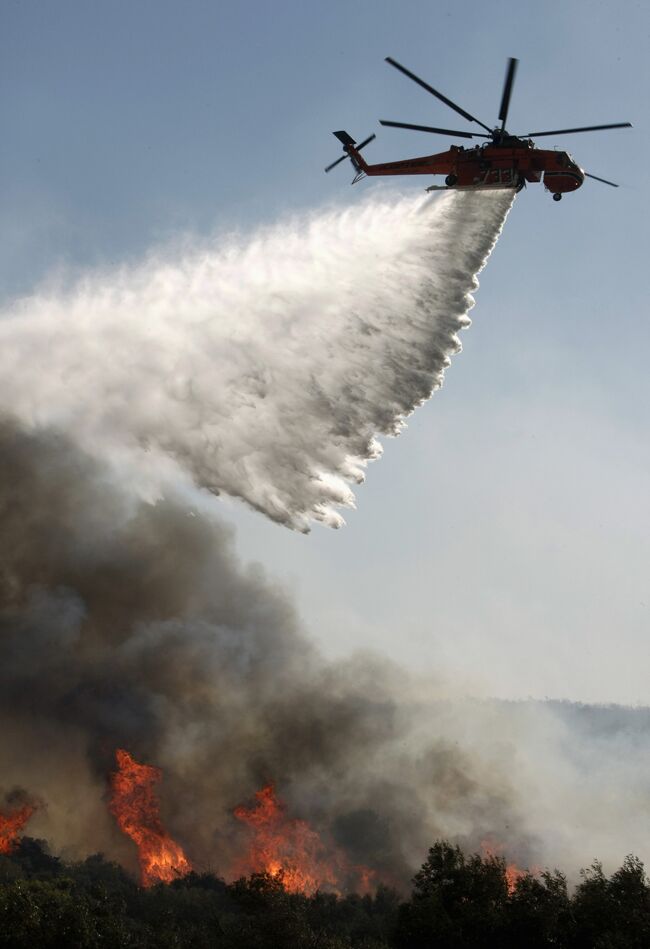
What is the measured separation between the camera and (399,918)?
39938 millimetres

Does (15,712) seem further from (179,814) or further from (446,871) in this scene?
(446,871)

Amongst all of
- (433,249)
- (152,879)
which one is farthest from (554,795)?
(433,249)

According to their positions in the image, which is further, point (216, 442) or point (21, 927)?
point (216, 442)

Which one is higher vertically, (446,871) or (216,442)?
(216,442)

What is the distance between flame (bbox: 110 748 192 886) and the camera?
55406 mm

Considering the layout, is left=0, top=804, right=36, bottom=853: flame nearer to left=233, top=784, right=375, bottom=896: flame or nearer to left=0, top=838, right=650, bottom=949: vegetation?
left=0, top=838, right=650, bottom=949: vegetation

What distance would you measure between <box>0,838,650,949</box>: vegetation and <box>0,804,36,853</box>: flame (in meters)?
12.1

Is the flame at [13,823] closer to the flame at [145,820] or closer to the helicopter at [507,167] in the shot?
the flame at [145,820]

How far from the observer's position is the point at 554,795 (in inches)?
3177

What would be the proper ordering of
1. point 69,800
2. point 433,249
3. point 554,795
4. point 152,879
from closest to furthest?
point 433,249 < point 152,879 < point 69,800 < point 554,795

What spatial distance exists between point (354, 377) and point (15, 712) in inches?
1332

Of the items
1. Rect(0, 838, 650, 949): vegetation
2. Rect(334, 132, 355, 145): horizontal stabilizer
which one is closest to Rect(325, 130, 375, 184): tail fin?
Rect(334, 132, 355, 145): horizontal stabilizer

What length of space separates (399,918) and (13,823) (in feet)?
95.6

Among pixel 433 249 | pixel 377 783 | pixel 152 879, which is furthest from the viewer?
pixel 377 783
